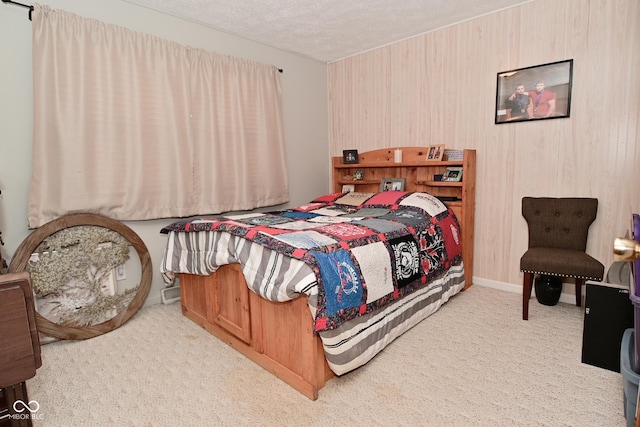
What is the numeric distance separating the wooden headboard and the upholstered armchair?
48 centimetres

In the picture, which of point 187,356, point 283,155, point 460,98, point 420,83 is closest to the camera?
point 187,356

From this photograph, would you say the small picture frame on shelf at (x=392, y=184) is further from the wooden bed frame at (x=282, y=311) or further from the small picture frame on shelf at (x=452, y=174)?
the small picture frame on shelf at (x=452, y=174)

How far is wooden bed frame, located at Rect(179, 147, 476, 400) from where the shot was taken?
1.82m

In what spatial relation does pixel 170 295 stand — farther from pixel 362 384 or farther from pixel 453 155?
pixel 453 155

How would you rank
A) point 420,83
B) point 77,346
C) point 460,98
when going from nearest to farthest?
point 77,346
point 460,98
point 420,83

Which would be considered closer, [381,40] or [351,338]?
[351,338]

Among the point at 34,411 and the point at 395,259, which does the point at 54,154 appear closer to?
the point at 34,411

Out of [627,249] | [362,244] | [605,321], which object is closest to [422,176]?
[362,244]

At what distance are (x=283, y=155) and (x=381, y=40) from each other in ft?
5.24

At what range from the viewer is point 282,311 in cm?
192

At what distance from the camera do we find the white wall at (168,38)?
2.36 metres

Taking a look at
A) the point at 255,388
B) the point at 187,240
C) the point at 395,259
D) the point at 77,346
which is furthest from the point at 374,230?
the point at 77,346

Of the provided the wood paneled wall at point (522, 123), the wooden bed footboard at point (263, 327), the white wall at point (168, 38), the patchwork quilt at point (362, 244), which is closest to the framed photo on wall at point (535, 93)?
the wood paneled wall at point (522, 123)

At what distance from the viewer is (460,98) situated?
3379 mm
